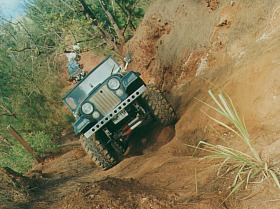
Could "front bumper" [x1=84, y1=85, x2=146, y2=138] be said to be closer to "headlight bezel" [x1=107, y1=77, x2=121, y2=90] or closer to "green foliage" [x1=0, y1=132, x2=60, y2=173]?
"headlight bezel" [x1=107, y1=77, x2=121, y2=90]

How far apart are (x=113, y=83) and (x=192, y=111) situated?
1731mm

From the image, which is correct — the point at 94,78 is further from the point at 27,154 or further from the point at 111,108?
the point at 27,154

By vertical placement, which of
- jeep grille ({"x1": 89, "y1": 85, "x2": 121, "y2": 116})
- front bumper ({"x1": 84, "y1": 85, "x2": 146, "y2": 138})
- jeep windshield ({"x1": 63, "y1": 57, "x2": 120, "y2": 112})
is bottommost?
front bumper ({"x1": 84, "y1": 85, "x2": 146, "y2": 138})

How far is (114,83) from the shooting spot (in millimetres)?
5754

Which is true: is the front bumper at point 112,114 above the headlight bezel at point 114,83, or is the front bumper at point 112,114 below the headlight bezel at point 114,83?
below

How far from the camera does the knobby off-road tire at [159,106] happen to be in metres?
6.06

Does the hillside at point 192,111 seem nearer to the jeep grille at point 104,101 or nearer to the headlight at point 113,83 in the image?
the jeep grille at point 104,101

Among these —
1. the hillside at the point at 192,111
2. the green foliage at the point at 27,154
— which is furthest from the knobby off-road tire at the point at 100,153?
the green foliage at the point at 27,154

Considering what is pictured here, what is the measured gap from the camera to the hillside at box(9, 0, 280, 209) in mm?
3039

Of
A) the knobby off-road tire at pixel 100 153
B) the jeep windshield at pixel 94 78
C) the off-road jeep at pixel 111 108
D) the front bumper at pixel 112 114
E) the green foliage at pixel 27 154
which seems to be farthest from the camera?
the green foliage at pixel 27 154

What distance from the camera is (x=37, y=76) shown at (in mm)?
18094

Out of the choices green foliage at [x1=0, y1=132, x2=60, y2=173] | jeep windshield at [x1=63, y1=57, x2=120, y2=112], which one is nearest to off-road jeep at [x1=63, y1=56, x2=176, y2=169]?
jeep windshield at [x1=63, y1=57, x2=120, y2=112]

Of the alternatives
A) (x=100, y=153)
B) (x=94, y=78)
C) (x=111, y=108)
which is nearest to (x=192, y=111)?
(x=111, y=108)

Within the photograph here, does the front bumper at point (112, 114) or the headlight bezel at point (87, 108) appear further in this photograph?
the headlight bezel at point (87, 108)
